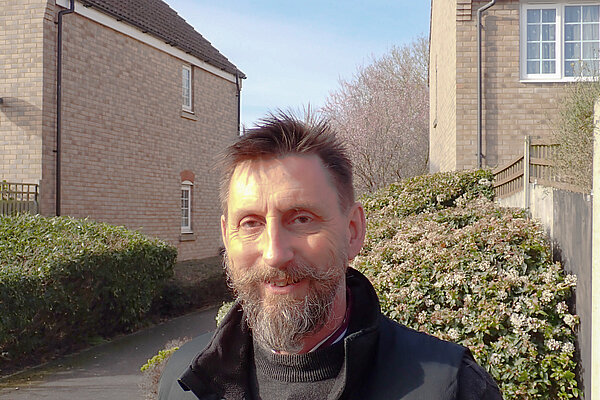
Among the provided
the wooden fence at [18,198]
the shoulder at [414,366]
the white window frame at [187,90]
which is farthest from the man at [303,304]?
the white window frame at [187,90]

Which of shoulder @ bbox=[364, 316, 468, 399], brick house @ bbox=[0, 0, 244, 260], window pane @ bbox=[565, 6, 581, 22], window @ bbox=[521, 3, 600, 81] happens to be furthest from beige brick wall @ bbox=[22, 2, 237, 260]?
shoulder @ bbox=[364, 316, 468, 399]

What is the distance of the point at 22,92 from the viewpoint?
13148mm

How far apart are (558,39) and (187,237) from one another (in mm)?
11643

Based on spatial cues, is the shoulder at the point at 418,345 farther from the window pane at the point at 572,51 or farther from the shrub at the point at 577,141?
the window pane at the point at 572,51

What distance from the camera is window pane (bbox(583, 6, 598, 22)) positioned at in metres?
11.6

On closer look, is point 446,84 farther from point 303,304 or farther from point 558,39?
point 303,304

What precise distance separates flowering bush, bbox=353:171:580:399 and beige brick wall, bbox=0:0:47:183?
9284 mm

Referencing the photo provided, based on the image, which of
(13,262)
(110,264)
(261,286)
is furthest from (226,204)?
(110,264)

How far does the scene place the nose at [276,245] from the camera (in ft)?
5.29

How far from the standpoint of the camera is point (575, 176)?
7.38 m

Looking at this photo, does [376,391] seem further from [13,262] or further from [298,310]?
[13,262]

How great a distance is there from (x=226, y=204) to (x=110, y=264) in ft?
26.9

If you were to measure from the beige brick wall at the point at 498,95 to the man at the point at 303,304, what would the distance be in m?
10.4

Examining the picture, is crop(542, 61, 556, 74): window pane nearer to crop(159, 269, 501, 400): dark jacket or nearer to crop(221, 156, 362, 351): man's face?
crop(159, 269, 501, 400): dark jacket
